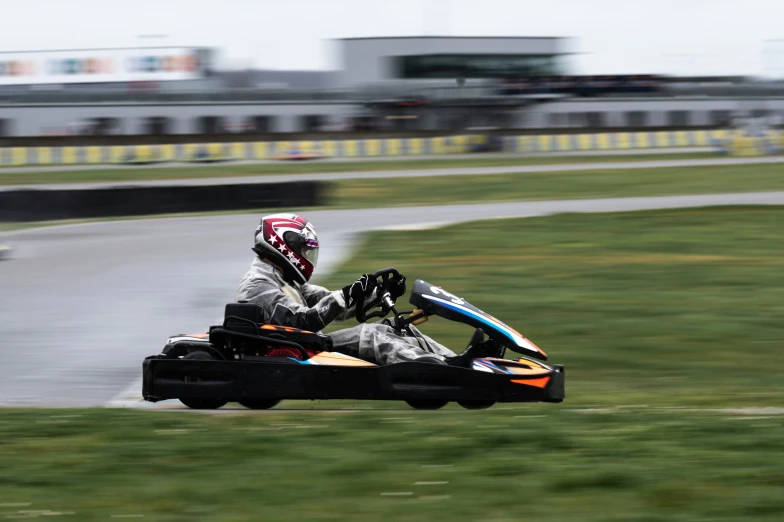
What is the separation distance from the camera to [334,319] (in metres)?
6.55

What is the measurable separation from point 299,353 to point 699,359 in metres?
3.29

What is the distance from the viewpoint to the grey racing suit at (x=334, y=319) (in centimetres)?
646

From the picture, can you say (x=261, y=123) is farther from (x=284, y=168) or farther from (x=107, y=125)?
(x=284, y=168)

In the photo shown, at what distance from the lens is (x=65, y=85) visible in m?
60.3

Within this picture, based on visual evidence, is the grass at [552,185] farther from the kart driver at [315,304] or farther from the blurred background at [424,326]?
the kart driver at [315,304]

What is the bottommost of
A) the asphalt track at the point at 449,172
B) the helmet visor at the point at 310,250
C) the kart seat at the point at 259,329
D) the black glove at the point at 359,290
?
the asphalt track at the point at 449,172

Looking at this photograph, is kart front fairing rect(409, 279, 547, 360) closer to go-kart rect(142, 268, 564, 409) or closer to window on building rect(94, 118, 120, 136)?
go-kart rect(142, 268, 564, 409)

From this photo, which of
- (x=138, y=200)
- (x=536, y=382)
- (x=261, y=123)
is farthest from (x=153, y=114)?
(x=536, y=382)

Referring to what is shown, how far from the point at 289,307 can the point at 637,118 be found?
5360 centimetres

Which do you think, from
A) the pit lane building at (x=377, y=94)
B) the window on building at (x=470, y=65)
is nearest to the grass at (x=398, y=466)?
the pit lane building at (x=377, y=94)

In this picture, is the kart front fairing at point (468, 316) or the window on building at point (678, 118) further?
the window on building at point (678, 118)

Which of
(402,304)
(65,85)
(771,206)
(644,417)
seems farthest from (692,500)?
(65,85)

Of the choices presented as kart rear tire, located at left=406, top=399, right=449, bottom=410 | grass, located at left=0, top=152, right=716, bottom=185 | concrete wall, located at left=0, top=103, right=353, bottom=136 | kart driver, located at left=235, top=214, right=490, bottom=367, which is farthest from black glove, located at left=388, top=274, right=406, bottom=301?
concrete wall, located at left=0, top=103, right=353, bottom=136

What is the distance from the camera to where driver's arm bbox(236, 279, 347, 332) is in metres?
6.53
